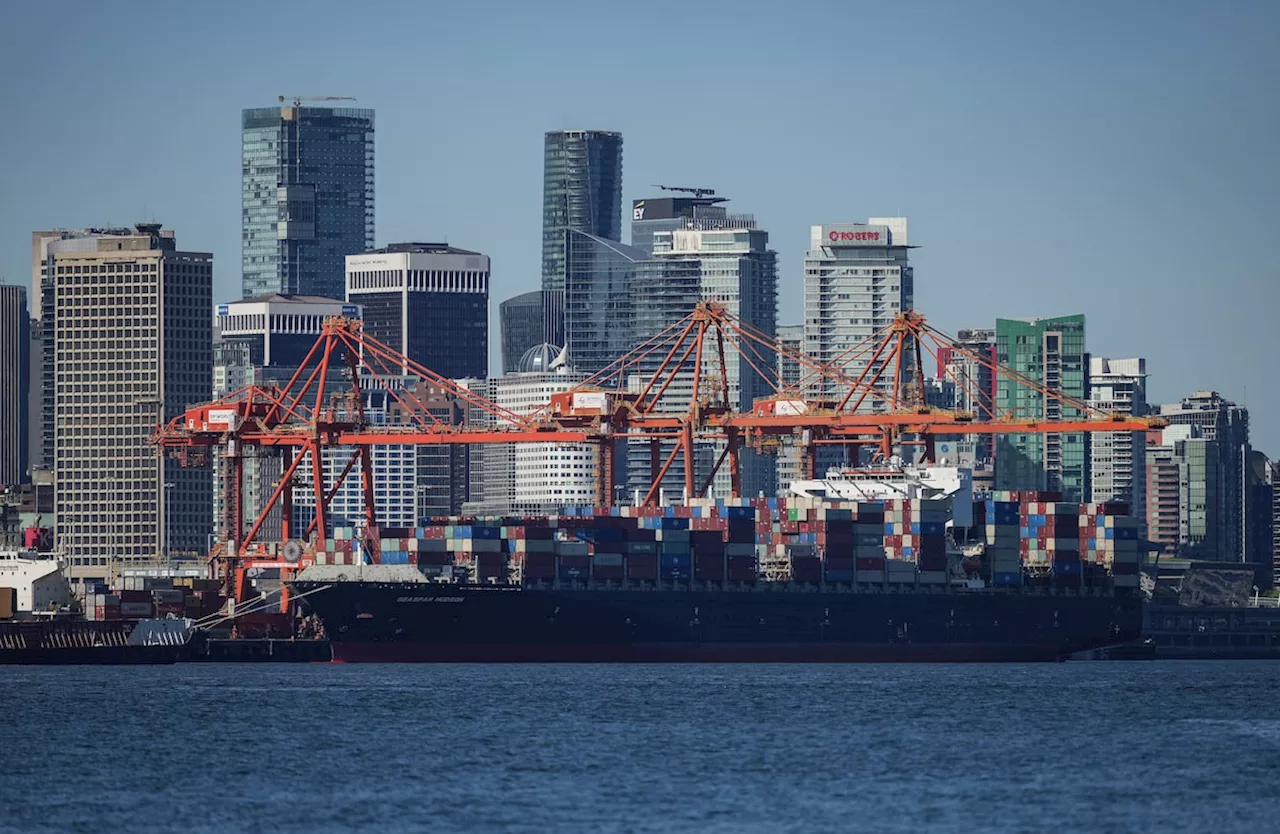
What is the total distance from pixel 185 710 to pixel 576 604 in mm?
30442

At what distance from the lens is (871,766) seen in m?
74.8

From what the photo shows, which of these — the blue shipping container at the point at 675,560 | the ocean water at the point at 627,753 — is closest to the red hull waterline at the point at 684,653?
the blue shipping container at the point at 675,560

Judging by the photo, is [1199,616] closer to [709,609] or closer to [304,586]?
[709,609]

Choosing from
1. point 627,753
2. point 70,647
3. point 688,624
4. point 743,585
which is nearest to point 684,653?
point 688,624

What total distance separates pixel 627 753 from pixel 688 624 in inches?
1752

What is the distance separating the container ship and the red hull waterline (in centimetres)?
9

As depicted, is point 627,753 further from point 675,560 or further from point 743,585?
point 743,585

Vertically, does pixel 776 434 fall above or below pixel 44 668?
above

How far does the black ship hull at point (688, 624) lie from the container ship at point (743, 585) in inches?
3.2

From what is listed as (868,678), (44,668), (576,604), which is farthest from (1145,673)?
(44,668)

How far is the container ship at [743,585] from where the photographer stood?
11938cm

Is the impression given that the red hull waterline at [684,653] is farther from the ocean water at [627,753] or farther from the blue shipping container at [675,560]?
the ocean water at [627,753]

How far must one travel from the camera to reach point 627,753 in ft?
255

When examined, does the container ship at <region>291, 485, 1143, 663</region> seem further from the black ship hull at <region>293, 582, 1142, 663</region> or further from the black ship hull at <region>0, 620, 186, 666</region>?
the black ship hull at <region>0, 620, 186, 666</region>
